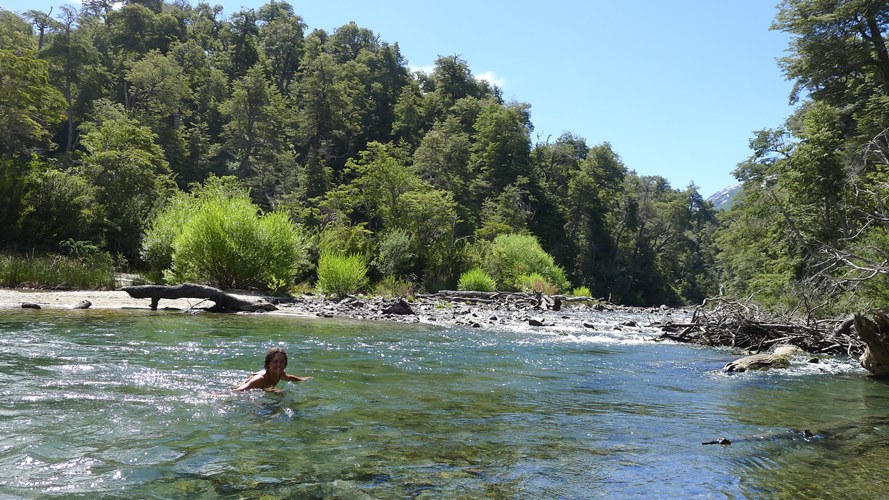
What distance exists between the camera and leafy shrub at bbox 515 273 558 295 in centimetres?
3294

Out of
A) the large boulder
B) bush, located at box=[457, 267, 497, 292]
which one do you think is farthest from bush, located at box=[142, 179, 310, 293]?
the large boulder

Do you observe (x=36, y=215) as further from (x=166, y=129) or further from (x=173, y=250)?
(x=166, y=129)

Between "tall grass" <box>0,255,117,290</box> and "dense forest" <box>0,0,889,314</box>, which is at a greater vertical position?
"dense forest" <box>0,0,889,314</box>

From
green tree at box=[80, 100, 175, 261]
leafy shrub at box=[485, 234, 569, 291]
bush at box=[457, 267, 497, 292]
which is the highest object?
green tree at box=[80, 100, 175, 261]

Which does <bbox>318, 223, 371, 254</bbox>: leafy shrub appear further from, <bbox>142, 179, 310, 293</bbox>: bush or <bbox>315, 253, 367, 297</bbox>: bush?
<bbox>142, 179, 310, 293</bbox>: bush

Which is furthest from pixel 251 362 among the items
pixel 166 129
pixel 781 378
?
pixel 166 129

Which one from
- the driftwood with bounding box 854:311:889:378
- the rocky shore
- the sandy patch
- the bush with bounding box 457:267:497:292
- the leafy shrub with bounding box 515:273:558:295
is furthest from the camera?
the leafy shrub with bounding box 515:273:558:295

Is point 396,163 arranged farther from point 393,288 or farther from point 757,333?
point 757,333

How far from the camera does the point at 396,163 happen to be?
3659 centimetres

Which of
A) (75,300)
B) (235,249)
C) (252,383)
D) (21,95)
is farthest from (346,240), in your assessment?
(252,383)

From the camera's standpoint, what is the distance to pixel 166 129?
51.8m

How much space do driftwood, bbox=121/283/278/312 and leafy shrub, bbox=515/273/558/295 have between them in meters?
18.6

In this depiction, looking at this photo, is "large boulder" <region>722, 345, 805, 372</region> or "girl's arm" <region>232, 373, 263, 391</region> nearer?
"girl's arm" <region>232, 373, 263, 391</region>

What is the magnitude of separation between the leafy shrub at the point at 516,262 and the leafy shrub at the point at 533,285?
274mm
